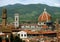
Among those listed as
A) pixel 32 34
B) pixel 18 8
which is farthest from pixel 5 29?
pixel 18 8

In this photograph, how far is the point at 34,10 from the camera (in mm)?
160500

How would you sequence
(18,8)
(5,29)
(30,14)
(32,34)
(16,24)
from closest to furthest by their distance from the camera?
(5,29) < (32,34) < (16,24) < (30,14) < (18,8)

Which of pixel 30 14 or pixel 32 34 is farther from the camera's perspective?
pixel 30 14

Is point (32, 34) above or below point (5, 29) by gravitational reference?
below

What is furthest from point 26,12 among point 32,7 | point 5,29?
point 5,29

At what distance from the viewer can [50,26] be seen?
7581 centimetres

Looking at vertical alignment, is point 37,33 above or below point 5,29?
below

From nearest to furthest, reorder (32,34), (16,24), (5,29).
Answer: (5,29) < (32,34) < (16,24)

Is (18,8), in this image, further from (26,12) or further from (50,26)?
(50,26)

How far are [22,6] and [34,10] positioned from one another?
11965mm

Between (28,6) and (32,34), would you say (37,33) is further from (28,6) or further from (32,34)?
(28,6)

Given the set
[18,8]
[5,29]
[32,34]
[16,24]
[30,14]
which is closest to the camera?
[5,29]

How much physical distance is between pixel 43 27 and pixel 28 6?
3630 inches

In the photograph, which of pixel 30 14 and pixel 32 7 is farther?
pixel 32 7
